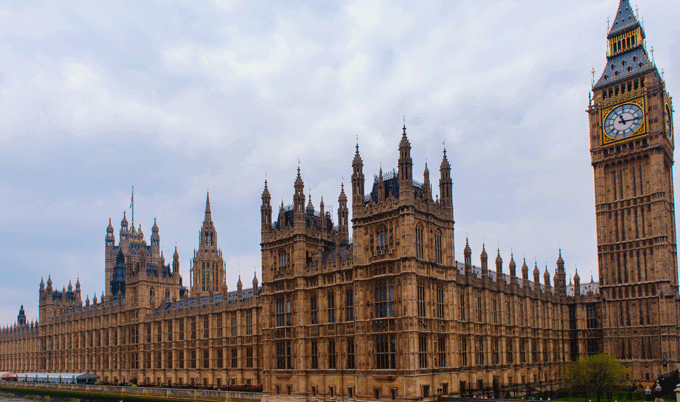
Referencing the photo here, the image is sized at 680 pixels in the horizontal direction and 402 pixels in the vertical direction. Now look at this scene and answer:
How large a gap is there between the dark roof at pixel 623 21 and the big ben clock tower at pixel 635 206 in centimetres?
17

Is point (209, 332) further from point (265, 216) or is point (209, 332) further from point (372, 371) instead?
point (372, 371)

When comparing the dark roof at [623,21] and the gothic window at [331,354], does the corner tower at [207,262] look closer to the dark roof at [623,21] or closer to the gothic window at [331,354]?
the gothic window at [331,354]

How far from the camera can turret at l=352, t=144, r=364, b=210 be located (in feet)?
215

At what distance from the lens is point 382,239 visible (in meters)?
63.4

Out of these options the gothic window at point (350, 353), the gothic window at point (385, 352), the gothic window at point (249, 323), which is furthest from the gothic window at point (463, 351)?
the gothic window at point (249, 323)

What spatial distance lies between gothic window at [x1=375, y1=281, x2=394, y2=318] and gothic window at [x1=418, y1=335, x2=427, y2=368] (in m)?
3.73

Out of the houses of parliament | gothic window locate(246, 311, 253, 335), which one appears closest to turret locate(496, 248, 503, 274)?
the houses of parliament

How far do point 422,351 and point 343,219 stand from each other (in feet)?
72.7

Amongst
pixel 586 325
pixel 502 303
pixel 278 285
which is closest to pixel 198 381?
pixel 278 285

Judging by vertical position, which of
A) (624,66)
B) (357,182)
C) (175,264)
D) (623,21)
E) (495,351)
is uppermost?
(623,21)

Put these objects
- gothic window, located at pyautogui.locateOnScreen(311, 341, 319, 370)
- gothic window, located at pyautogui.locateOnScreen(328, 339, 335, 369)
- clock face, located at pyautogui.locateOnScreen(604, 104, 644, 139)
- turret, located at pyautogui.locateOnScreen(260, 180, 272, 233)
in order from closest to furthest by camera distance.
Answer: gothic window, located at pyautogui.locateOnScreen(328, 339, 335, 369) < gothic window, located at pyautogui.locateOnScreen(311, 341, 319, 370) < turret, located at pyautogui.locateOnScreen(260, 180, 272, 233) < clock face, located at pyautogui.locateOnScreen(604, 104, 644, 139)

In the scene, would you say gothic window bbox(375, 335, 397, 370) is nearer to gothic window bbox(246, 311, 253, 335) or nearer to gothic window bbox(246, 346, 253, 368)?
gothic window bbox(246, 346, 253, 368)

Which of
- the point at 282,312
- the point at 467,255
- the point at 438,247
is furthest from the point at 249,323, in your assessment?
the point at 438,247

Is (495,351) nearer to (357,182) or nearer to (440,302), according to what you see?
(440,302)
